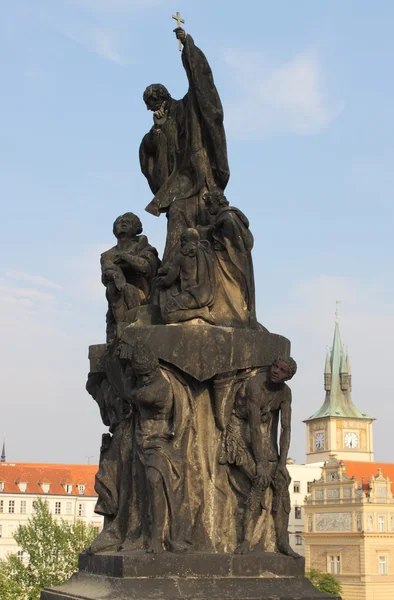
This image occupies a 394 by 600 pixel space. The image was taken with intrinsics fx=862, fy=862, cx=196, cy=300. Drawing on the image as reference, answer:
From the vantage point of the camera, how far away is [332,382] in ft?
395

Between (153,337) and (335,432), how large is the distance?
365 feet

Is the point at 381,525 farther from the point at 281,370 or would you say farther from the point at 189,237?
the point at 189,237

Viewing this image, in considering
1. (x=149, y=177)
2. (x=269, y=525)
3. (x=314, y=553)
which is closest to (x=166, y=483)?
(x=269, y=525)

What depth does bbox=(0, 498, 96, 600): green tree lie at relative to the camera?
40281 millimetres

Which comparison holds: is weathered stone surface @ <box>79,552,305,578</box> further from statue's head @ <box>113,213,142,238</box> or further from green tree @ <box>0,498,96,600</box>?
green tree @ <box>0,498,96,600</box>

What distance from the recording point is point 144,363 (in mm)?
6863

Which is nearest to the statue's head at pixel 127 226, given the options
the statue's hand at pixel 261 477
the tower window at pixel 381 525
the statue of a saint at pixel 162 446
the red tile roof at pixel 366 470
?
the statue of a saint at pixel 162 446

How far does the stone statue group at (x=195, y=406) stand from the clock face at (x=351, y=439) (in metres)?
111

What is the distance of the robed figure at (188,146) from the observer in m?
8.21

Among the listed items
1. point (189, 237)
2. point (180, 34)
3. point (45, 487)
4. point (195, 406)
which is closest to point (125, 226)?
point (189, 237)

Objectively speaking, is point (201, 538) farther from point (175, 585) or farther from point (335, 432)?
point (335, 432)

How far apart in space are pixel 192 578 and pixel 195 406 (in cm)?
138

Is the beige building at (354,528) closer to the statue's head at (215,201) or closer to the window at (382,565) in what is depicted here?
the window at (382,565)

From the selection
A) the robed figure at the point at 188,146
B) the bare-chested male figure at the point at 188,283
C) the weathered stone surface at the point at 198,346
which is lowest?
the weathered stone surface at the point at 198,346
